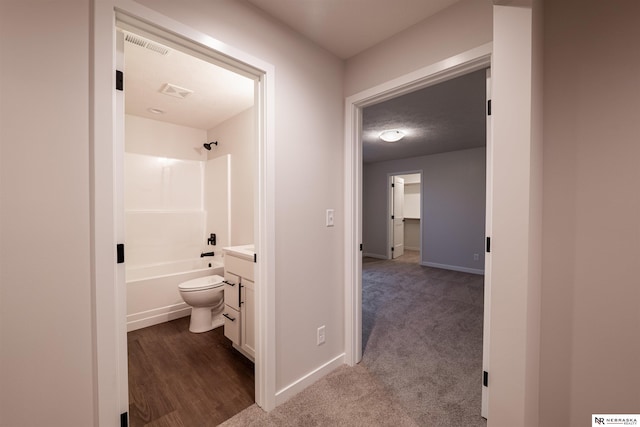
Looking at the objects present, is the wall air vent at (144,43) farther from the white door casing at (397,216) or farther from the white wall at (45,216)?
the white door casing at (397,216)

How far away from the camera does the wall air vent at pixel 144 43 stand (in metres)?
1.70

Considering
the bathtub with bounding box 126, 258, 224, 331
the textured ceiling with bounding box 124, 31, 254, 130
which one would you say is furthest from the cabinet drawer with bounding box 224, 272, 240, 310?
the textured ceiling with bounding box 124, 31, 254, 130

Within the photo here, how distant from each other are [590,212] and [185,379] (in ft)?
8.90

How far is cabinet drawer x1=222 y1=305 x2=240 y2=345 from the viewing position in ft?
7.03

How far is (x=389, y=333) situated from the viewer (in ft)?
8.59

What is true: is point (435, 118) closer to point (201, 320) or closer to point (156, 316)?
point (201, 320)

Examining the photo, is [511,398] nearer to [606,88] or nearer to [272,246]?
[272,246]

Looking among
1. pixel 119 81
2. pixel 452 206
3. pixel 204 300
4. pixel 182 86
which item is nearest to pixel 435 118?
pixel 452 206

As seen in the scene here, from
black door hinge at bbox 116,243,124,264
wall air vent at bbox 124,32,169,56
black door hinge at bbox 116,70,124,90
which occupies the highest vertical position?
wall air vent at bbox 124,32,169,56

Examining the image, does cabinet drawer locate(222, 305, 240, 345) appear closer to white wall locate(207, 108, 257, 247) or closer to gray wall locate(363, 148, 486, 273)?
white wall locate(207, 108, 257, 247)

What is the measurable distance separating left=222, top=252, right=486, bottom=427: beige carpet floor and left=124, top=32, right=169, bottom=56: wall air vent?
252 cm

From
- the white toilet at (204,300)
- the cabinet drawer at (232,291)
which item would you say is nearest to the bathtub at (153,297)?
the white toilet at (204,300)

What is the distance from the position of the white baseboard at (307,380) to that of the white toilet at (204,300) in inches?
52.2

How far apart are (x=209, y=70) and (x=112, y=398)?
2282 mm
